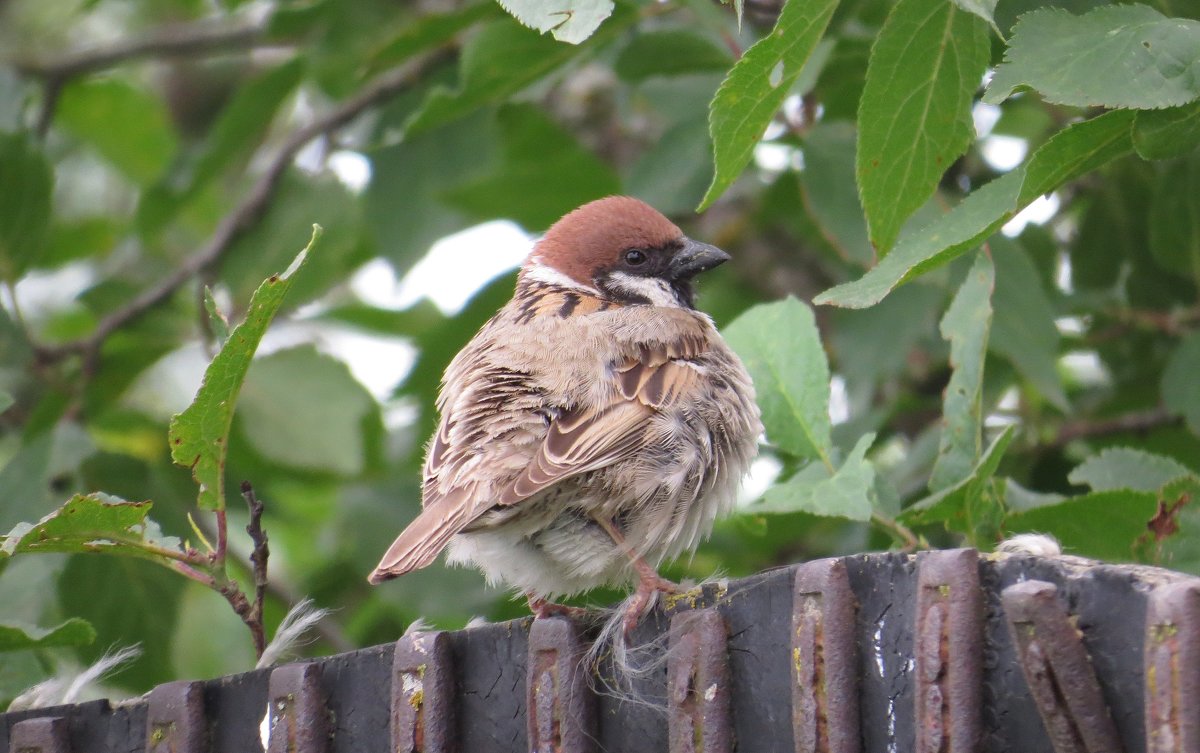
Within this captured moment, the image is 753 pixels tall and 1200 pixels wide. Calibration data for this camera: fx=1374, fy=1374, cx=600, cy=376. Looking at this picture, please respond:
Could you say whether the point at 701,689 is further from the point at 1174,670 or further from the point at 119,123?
the point at 119,123

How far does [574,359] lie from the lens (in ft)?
11.4

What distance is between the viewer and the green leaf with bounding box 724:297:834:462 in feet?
8.96

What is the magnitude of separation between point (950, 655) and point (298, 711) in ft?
3.24

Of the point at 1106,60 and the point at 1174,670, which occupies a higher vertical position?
the point at 1106,60

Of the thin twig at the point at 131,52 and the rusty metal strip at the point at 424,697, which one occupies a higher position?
the thin twig at the point at 131,52

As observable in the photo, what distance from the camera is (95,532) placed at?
2.28 meters

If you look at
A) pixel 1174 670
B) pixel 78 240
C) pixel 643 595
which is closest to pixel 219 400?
pixel 643 595

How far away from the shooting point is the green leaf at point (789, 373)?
2730 millimetres

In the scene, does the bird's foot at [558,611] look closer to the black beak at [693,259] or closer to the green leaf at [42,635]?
the green leaf at [42,635]

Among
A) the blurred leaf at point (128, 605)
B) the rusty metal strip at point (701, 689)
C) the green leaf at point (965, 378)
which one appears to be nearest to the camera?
the rusty metal strip at point (701, 689)

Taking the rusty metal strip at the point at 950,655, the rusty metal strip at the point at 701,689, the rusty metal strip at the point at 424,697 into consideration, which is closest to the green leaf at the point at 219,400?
the rusty metal strip at the point at 424,697

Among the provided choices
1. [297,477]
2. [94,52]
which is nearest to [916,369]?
[297,477]

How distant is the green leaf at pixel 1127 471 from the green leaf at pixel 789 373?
477mm

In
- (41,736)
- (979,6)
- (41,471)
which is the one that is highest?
(979,6)
